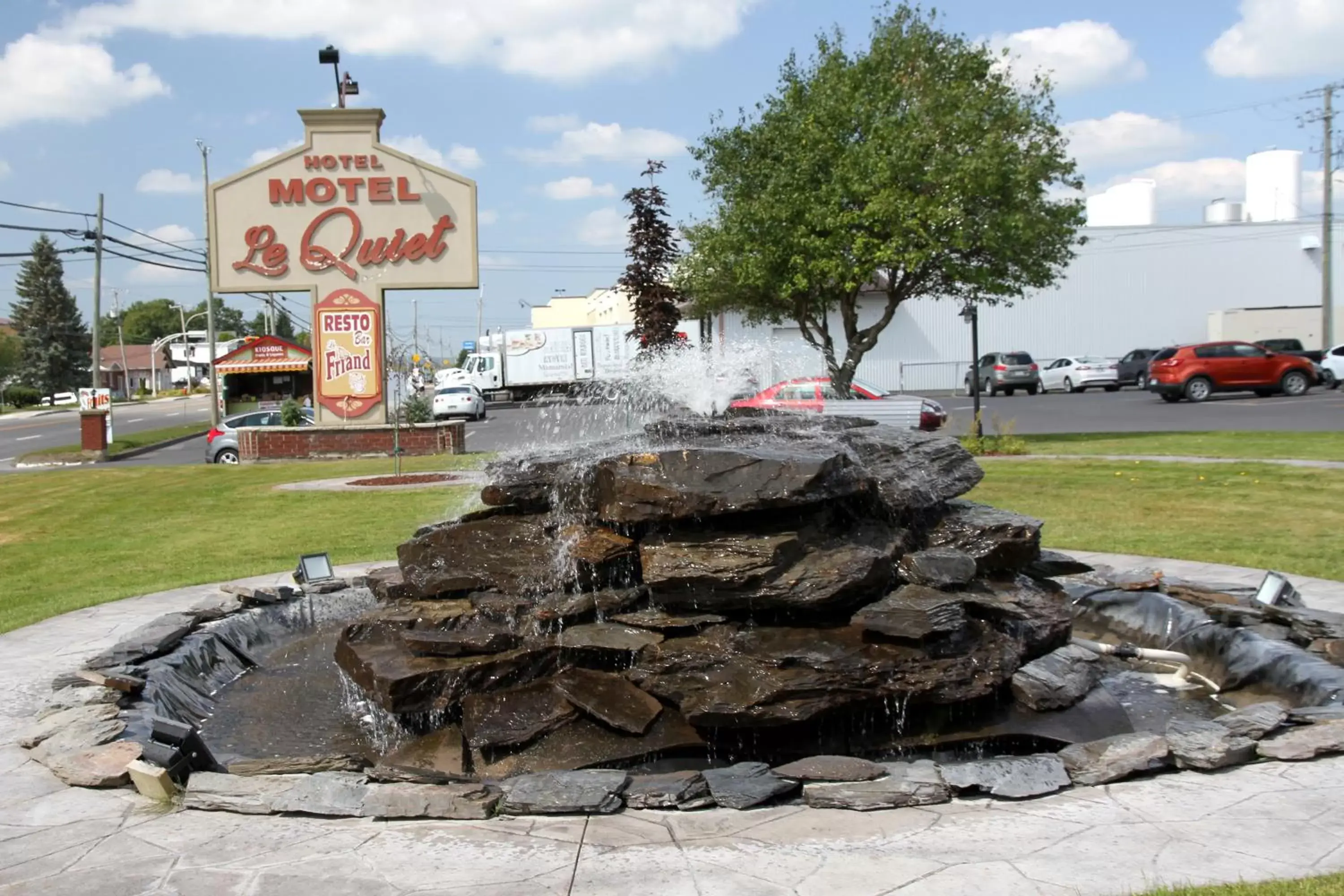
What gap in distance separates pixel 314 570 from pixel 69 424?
4801 cm

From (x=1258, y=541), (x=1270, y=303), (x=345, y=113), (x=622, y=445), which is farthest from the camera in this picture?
(x=1270, y=303)

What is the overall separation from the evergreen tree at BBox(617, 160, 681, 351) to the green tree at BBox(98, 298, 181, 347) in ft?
493

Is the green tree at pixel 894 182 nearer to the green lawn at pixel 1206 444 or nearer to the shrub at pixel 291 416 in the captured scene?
the green lawn at pixel 1206 444

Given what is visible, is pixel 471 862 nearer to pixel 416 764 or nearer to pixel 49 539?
pixel 416 764

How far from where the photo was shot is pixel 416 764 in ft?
18.3

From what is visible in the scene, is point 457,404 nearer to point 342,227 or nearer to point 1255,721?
point 342,227

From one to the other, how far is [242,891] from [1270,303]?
195 ft

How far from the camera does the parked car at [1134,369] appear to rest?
45497mm

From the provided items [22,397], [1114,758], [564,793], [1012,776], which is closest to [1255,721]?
[1114,758]

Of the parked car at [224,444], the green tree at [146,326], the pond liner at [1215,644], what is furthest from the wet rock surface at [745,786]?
the green tree at [146,326]

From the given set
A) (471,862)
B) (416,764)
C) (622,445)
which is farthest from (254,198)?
(471,862)

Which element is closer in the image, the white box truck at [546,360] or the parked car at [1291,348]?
the parked car at [1291,348]

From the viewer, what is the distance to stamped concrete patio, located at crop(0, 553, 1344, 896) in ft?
12.4

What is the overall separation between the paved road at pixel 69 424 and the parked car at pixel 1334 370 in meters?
42.6
